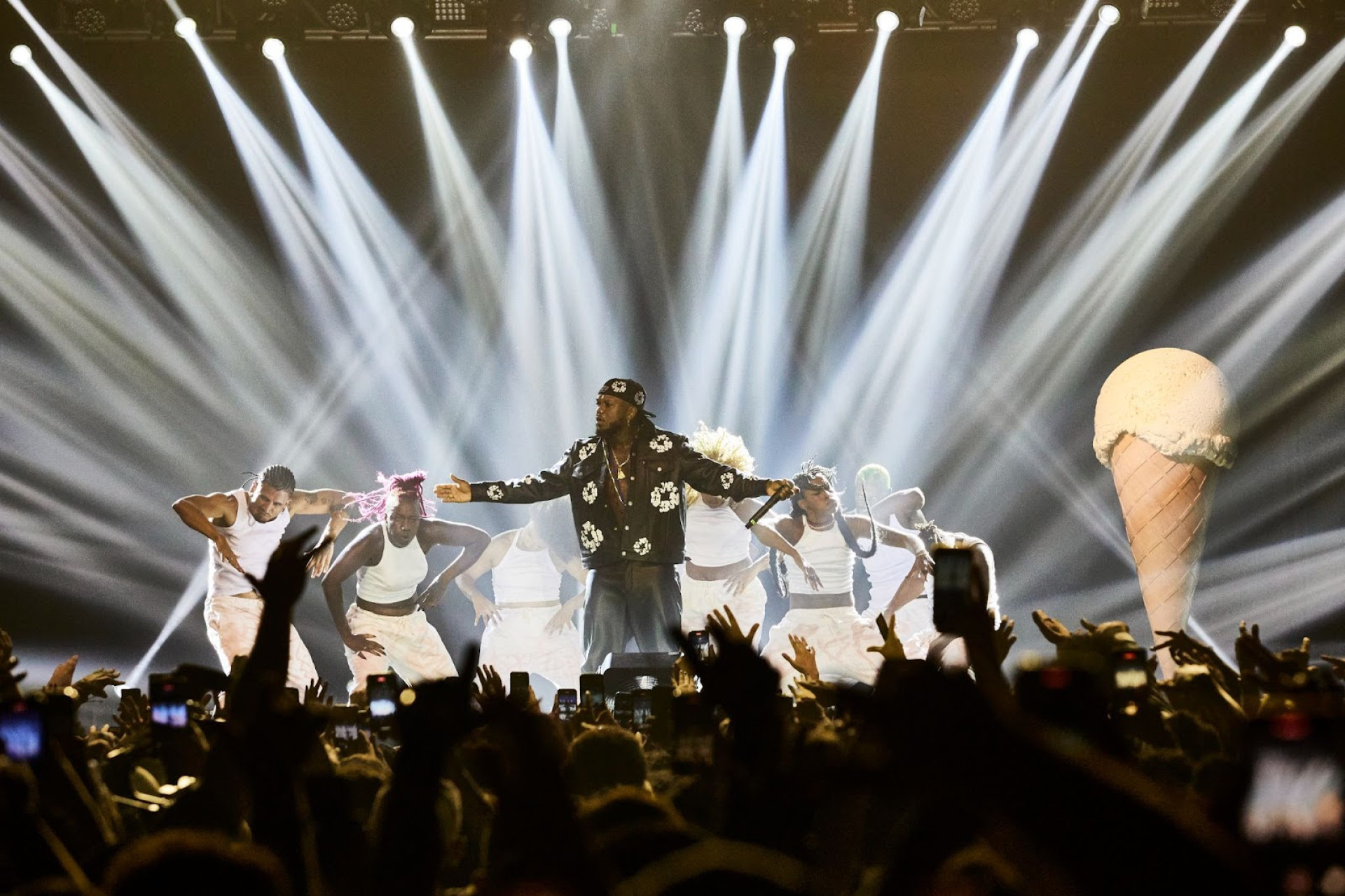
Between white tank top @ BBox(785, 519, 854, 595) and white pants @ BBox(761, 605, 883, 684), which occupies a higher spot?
white tank top @ BBox(785, 519, 854, 595)

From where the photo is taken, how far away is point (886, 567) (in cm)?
1012

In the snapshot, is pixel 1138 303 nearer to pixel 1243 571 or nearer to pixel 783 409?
pixel 1243 571

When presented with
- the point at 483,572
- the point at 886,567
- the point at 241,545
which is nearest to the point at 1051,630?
the point at 886,567

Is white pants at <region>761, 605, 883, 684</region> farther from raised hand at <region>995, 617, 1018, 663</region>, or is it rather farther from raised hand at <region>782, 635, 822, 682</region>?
raised hand at <region>995, 617, 1018, 663</region>

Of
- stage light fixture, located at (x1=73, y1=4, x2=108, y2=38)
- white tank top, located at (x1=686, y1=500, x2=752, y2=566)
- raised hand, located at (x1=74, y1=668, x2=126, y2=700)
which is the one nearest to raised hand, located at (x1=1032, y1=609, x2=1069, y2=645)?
raised hand, located at (x1=74, y1=668, x2=126, y2=700)

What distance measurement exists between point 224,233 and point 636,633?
18.3 feet

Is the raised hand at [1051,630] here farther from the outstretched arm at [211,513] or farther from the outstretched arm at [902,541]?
the outstretched arm at [211,513]

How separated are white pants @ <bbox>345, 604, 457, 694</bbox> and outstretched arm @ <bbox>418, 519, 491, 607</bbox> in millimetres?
155

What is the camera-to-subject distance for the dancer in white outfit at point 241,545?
30.5 ft

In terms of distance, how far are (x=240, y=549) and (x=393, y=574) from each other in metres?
1.04

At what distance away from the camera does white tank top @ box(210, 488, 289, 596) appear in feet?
31.0

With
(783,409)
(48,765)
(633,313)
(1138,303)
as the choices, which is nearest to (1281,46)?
(1138,303)

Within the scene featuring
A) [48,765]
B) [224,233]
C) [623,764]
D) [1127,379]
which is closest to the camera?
[48,765]

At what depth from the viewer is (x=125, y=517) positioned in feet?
36.8
